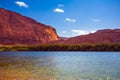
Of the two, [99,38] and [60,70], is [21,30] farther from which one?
[60,70]

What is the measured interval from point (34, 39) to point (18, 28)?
1294 centimetres

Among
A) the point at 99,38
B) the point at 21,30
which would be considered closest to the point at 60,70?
the point at 99,38

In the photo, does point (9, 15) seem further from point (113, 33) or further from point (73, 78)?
point (73, 78)

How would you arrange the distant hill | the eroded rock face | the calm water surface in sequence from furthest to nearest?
1. the eroded rock face
2. the distant hill
3. the calm water surface

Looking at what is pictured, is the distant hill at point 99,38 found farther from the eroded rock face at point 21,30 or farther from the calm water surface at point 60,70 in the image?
the calm water surface at point 60,70

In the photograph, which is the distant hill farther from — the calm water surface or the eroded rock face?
the calm water surface

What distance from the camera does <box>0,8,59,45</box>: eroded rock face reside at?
14388cm

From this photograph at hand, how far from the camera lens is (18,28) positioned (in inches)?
6048

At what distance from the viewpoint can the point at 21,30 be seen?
15325 cm

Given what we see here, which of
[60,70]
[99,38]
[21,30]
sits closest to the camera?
[60,70]

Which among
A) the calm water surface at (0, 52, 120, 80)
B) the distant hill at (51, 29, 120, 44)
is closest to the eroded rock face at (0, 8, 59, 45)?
the distant hill at (51, 29, 120, 44)

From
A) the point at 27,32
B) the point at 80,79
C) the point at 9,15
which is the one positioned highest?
the point at 9,15

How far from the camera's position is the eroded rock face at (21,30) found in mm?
143875

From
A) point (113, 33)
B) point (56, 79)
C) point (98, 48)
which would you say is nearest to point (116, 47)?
point (98, 48)
